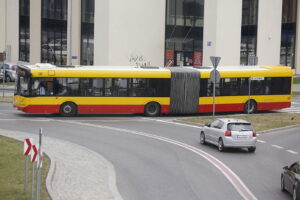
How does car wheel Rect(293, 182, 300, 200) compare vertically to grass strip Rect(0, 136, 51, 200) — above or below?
above

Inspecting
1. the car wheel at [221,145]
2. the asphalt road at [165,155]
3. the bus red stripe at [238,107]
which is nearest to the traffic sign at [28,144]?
the asphalt road at [165,155]

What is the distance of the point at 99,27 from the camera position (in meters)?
56.5

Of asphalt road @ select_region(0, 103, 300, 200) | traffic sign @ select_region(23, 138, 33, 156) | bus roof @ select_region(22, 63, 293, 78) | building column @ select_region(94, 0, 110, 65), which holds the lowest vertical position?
asphalt road @ select_region(0, 103, 300, 200)

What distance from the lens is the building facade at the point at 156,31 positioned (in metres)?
55.8

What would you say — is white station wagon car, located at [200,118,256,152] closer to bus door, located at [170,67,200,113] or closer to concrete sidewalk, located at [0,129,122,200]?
concrete sidewalk, located at [0,129,122,200]

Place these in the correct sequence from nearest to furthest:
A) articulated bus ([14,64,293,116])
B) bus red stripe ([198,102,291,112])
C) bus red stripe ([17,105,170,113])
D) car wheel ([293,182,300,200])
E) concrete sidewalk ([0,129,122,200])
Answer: car wheel ([293,182,300,200]) → concrete sidewalk ([0,129,122,200]) → bus red stripe ([17,105,170,113]) → articulated bus ([14,64,293,116]) → bus red stripe ([198,102,291,112])

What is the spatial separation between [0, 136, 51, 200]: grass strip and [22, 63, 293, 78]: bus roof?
11.1 metres

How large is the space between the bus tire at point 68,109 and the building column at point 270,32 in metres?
29.9

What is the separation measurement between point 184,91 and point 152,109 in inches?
85.5

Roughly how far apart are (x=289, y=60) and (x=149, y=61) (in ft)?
62.5

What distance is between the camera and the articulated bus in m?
33.5

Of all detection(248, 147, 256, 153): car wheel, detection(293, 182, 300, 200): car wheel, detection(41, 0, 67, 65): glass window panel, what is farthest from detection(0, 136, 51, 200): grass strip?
detection(41, 0, 67, 65): glass window panel

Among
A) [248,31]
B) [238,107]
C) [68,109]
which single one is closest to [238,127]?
[68,109]

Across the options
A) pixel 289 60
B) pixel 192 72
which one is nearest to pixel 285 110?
pixel 192 72
